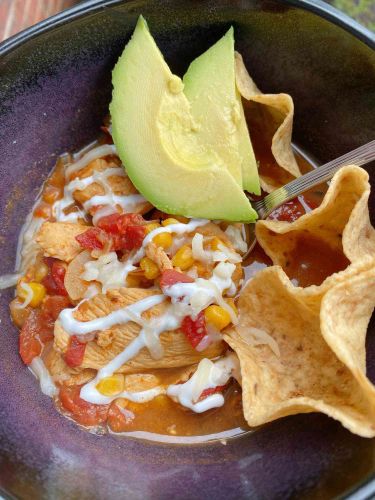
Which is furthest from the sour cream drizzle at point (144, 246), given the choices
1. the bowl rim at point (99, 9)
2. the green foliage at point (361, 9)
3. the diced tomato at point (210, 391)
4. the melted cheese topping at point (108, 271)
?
the green foliage at point (361, 9)

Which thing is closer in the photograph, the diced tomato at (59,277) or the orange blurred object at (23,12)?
the diced tomato at (59,277)

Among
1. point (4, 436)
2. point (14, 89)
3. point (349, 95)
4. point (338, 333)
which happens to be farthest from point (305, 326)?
point (14, 89)

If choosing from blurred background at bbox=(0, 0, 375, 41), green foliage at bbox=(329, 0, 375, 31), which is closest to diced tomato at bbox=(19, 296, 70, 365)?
blurred background at bbox=(0, 0, 375, 41)

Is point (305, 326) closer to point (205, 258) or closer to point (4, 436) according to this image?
point (205, 258)

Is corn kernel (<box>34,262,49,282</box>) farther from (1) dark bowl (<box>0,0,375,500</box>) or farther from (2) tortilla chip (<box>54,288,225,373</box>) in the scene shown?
(2) tortilla chip (<box>54,288,225,373</box>)

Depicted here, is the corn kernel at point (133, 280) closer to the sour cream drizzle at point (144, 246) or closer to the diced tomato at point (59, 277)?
the sour cream drizzle at point (144, 246)

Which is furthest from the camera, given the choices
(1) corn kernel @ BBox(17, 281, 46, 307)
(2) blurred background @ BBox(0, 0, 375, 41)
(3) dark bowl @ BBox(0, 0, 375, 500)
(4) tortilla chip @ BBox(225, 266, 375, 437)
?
(2) blurred background @ BBox(0, 0, 375, 41)

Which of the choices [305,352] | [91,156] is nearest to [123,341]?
[305,352]
